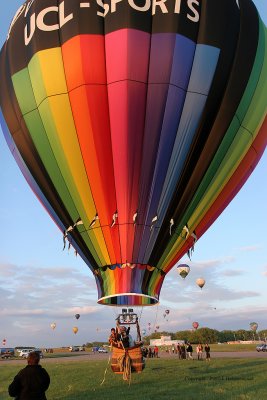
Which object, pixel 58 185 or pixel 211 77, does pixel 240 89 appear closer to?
pixel 211 77

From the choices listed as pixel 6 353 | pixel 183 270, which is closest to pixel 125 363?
pixel 183 270

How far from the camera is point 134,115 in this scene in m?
12.2

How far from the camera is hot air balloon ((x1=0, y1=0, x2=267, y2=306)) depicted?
12125 mm

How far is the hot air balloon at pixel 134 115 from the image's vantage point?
12.1 m

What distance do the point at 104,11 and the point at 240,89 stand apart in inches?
175

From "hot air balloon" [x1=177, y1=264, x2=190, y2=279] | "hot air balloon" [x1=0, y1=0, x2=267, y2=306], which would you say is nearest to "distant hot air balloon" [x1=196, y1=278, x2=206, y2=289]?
"hot air balloon" [x1=177, y1=264, x2=190, y2=279]

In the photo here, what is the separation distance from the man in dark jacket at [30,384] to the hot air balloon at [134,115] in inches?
266

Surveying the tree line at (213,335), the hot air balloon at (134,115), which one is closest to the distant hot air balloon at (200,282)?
the hot air balloon at (134,115)

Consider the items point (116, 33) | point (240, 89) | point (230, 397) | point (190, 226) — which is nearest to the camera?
point (230, 397)

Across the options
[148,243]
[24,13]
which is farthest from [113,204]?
[24,13]

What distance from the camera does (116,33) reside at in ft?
39.6

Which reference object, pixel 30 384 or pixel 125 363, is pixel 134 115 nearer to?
pixel 125 363

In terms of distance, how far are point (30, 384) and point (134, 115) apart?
8.07 meters

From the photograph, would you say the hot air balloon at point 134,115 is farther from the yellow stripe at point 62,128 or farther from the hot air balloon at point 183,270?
the hot air balloon at point 183,270
